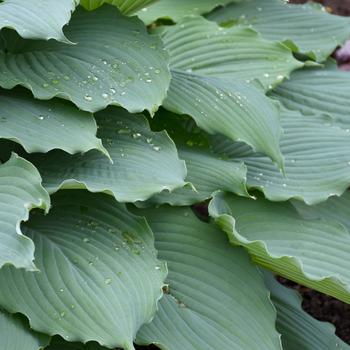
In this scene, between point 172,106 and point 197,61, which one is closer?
point 172,106

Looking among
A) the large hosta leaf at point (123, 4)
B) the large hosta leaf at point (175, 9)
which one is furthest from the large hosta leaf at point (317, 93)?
the large hosta leaf at point (123, 4)

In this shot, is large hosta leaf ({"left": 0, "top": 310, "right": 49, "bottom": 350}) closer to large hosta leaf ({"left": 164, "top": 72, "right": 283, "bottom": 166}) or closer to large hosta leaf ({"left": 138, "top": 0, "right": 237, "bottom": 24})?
large hosta leaf ({"left": 164, "top": 72, "right": 283, "bottom": 166})

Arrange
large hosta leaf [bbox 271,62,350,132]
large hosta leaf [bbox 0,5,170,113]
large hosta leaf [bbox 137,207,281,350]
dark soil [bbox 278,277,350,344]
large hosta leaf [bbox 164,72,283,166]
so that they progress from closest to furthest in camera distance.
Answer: large hosta leaf [bbox 137,207,281,350] → large hosta leaf [bbox 0,5,170,113] → large hosta leaf [bbox 164,72,283,166] → large hosta leaf [bbox 271,62,350,132] → dark soil [bbox 278,277,350,344]

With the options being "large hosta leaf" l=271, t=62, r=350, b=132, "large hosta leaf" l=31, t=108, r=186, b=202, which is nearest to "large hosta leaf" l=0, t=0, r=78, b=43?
"large hosta leaf" l=31, t=108, r=186, b=202

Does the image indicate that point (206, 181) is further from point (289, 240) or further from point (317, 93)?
point (317, 93)

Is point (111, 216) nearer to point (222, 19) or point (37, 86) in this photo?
point (37, 86)

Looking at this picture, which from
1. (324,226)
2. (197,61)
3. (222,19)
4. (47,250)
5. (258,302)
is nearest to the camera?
(47,250)

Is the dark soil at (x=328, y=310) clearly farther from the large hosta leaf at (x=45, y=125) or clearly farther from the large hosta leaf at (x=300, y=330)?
the large hosta leaf at (x=45, y=125)

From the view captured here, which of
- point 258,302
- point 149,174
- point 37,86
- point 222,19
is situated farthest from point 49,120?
point 222,19
